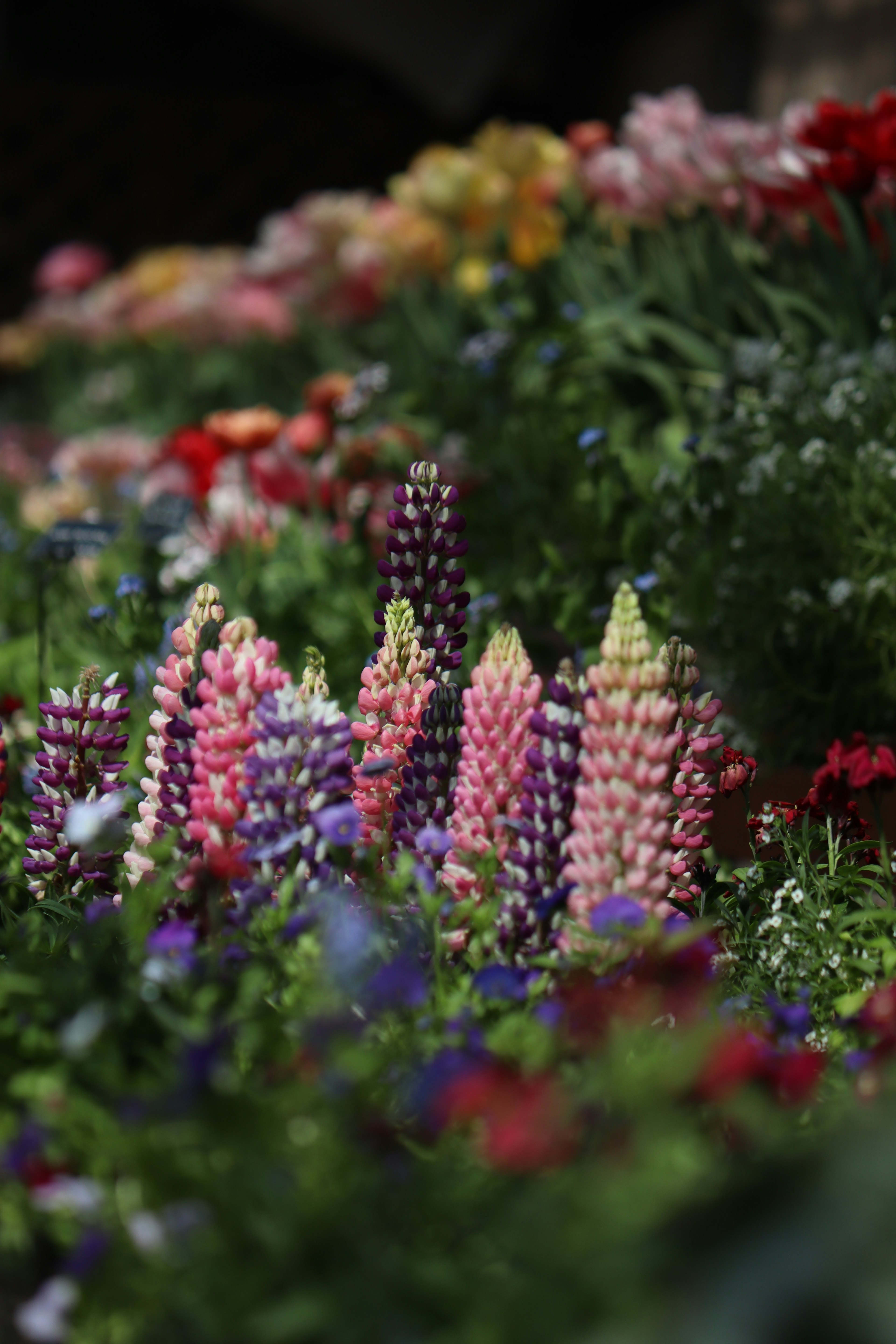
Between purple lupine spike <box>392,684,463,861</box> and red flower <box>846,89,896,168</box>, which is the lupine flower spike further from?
red flower <box>846,89,896,168</box>

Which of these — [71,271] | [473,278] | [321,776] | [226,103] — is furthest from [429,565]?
[226,103]

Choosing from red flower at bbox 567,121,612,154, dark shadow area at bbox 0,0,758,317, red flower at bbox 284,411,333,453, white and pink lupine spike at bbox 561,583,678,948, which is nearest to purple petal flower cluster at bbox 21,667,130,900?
white and pink lupine spike at bbox 561,583,678,948

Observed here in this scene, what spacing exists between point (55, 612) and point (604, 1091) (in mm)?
1794

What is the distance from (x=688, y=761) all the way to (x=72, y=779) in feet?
1.94

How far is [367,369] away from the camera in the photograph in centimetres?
223

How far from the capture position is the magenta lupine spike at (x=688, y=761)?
1.03 m

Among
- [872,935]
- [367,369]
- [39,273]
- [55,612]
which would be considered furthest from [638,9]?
[872,935]

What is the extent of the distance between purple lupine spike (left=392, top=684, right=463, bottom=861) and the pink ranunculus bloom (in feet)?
12.4

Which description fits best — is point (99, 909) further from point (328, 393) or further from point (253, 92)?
point (253, 92)

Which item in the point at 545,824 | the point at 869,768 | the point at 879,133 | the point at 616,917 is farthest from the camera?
the point at 879,133

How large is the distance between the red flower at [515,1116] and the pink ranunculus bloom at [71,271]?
4.19m

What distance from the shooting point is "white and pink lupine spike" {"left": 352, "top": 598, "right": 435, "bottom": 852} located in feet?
3.51

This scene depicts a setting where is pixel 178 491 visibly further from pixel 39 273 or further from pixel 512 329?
pixel 39 273

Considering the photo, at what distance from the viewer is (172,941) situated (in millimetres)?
789
